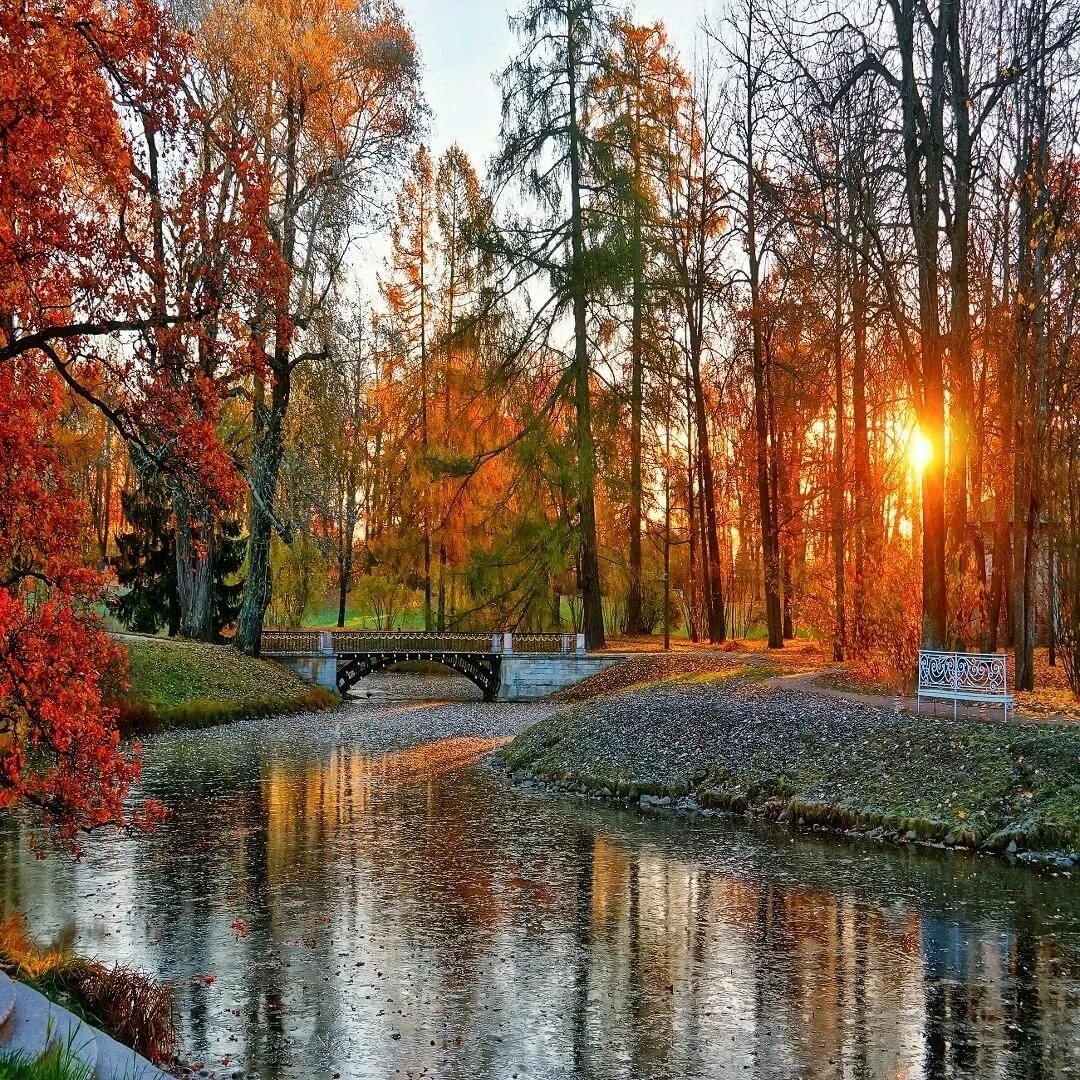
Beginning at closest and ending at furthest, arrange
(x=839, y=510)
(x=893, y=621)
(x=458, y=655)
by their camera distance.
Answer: (x=893, y=621), (x=839, y=510), (x=458, y=655)

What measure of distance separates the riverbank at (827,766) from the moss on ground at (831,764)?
0.06 ft

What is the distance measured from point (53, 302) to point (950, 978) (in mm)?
8419

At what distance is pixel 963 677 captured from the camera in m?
14.7

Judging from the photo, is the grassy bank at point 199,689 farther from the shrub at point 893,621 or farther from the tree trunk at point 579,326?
the shrub at point 893,621

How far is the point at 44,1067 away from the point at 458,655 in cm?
2820

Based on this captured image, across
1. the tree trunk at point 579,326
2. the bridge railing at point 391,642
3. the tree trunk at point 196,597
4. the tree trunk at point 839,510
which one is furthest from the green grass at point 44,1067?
the bridge railing at point 391,642

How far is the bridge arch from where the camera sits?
105 feet

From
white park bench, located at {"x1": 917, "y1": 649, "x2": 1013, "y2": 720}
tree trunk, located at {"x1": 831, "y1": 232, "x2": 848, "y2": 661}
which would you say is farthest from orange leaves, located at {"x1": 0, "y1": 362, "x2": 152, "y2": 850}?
tree trunk, located at {"x1": 831, "y1": 232, "x2": 848, "y2": 661}

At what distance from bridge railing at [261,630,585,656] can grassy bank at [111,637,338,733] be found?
2.07 meters

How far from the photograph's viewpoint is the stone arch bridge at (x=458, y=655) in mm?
30734

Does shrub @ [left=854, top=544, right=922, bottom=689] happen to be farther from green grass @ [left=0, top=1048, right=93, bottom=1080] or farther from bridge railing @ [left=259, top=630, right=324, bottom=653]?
bridge railing @ [left=259, top=630, right=324, bottom=653]

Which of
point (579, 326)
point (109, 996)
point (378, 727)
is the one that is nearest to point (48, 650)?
point (109, 996)

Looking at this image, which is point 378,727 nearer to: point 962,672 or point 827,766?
point 827,766

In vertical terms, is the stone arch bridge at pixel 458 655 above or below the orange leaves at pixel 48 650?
below
